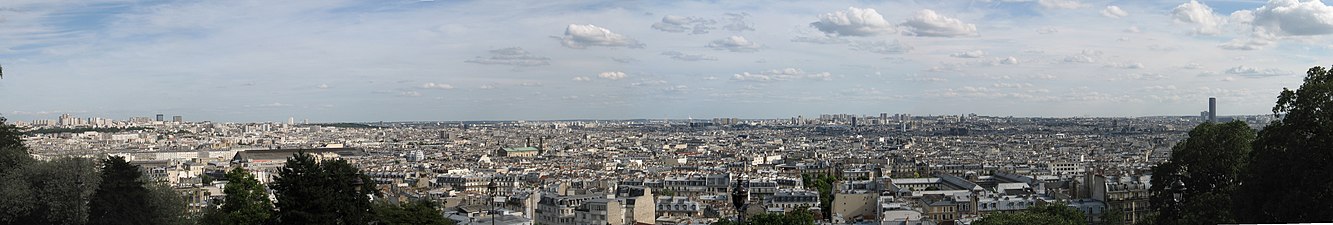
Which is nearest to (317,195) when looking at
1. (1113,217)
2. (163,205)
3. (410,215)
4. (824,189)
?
(410,215)

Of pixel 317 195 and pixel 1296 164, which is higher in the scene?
pixel 1296 164

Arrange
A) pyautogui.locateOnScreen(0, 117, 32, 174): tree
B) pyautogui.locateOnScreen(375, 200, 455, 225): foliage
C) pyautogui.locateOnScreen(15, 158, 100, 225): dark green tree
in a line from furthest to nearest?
pyautogui.locateOnScreen(375, 200, 455, 225): foliage → pyautogui.locateOnScreen(0, 117, 32, 174): tree → pyautogui.locateOnScreen(15, 158, 100, 225): dark green tree

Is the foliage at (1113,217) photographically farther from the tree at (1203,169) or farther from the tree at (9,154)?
the tree at (9,154)

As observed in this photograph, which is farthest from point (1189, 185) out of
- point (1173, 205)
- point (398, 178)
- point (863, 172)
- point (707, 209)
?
point (398, 178)

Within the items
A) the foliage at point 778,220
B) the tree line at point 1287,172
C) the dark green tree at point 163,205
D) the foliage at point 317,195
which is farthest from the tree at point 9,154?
the tree line at point 1287,172

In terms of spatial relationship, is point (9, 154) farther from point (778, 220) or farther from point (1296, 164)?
point (1296, 164)

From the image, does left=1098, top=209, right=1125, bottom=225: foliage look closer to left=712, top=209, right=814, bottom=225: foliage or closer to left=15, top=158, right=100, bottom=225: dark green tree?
left=712, top=209, right=814, bottom=225: foliage

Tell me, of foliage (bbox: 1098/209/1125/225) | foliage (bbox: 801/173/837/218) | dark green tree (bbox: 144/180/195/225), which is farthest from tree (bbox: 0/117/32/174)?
foliage (bbox: 1098/209/1125/225)

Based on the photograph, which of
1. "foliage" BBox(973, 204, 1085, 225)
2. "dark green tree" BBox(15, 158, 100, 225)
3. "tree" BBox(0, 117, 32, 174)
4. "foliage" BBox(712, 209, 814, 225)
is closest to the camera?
"dark green tree" BBox(15, 158, 100, 225)
